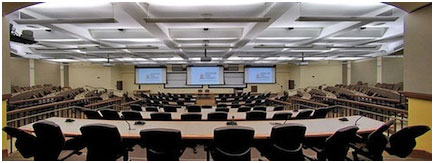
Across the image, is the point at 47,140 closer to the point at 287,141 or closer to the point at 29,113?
the point at 287,141

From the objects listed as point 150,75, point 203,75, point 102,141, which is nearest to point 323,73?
point 203,75

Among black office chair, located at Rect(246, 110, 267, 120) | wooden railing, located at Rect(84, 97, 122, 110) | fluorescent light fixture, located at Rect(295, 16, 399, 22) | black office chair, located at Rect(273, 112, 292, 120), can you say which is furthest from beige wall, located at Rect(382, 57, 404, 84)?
wooden railing, located at Rect(84, 97, 122, 110)

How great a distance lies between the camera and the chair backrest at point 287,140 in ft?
9.02

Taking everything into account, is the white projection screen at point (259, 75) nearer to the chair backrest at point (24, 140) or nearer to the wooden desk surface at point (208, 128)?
the wooden desk surface at point (208, 128)

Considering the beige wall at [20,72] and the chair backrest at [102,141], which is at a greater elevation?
the beige wall at [20,72]

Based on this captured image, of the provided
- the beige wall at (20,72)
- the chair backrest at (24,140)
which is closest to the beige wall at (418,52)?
the chair backrest at (24,140)

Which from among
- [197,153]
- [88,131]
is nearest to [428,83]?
[197,153]

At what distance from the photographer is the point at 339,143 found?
2.82 metres

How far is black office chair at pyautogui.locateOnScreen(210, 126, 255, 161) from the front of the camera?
8.80 ft

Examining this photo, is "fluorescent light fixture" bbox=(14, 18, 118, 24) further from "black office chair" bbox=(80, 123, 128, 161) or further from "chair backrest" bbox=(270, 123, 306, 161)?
"chair backrest" bbox=(270, 123, 306, 161)

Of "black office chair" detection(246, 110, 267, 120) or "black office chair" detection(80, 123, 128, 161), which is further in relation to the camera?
"black office chair" detection(246, 110, 267, 120)

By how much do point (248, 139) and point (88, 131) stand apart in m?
1.87

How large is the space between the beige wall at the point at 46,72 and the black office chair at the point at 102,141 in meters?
17.0

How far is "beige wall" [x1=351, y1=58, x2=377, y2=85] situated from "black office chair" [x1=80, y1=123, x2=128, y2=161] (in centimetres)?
1754
